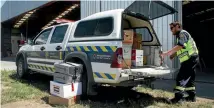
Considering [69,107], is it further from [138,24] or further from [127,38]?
[138,24]

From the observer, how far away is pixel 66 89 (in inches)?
223

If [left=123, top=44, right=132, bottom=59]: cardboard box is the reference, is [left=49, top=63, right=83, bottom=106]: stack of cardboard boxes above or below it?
below

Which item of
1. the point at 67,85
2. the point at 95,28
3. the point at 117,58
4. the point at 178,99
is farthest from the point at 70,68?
the point at 178,99

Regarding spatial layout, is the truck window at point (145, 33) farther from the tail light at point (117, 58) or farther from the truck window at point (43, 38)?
the truck window at point (43, 38)

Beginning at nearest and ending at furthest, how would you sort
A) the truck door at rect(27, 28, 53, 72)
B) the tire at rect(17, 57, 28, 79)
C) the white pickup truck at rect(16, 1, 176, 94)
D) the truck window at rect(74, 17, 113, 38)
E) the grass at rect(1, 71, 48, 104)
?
the white pickup truck at rect(16, 1, 176, 94) < the truck window at rect(74, 17, 113, 38) < the grass at rect(1, 71, 48, 104) < the truck door at rect(27, 28, 53, 72) < the tire at rect(17, 57, 28, 79)

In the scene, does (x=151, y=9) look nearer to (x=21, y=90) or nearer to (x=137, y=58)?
(x=137, y=58)

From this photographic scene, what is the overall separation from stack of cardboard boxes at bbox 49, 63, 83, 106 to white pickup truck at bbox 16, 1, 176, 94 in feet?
0.62

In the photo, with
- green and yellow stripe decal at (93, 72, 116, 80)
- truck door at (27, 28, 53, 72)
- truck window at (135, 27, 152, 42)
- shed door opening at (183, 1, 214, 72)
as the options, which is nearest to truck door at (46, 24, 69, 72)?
truck door at (27, 28, 53, 72)

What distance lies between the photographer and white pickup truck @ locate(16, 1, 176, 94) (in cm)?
533

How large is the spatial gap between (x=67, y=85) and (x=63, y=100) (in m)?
0.33

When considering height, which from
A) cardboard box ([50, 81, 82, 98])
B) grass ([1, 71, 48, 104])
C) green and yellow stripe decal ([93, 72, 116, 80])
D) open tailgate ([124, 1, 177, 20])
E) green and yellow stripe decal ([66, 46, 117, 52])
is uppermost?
open tailgate ([124, 1, 177, 20])

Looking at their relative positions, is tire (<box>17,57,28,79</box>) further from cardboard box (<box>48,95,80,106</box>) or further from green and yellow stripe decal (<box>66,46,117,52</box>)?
cardboard box (<box>48,95,80,106</box>)

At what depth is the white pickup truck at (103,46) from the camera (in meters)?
5.33

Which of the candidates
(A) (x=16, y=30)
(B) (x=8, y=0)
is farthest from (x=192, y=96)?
(A) (x=16, y=30)
